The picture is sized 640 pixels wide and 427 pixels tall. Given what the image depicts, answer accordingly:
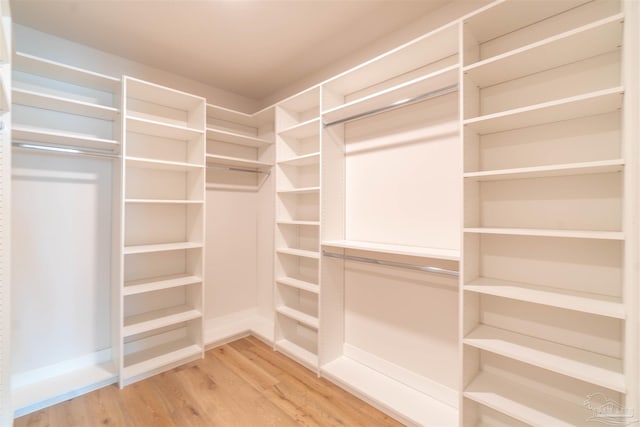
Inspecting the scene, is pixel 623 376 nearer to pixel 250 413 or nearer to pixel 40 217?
pixel 250 413

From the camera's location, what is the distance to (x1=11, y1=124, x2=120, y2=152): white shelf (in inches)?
78.5

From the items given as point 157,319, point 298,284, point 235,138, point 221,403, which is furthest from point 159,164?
point 221,403

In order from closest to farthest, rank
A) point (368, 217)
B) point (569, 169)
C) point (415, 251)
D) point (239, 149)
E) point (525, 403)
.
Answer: point (569, 169), point (525, 403), point (415, 251), point (368, 217), point (239, 149)

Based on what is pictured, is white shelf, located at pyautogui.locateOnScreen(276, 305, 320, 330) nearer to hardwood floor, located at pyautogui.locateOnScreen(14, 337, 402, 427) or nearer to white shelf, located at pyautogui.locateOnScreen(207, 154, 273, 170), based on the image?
hardwood floor, located at pyautogui.locateOnScreen(14, 337, 402, 427)

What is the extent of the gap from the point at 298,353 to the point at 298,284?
633 millimetres

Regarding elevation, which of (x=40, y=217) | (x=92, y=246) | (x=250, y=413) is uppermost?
(x=40, y=217)

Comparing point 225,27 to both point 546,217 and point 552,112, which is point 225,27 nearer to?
point 552,112

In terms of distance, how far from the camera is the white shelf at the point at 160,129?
2361 mm

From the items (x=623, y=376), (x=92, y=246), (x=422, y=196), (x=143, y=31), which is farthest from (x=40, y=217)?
(x=623, y=376)

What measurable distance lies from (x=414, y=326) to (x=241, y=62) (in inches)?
109

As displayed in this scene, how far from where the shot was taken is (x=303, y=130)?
108 inches

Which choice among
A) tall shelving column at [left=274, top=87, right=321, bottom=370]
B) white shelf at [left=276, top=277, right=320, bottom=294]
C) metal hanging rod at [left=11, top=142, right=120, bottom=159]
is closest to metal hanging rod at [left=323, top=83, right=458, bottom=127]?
tall shelving column at [left=274, top=87, right=321, bottom=370]

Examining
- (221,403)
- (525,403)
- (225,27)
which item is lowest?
(221,403)

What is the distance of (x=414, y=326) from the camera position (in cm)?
212
